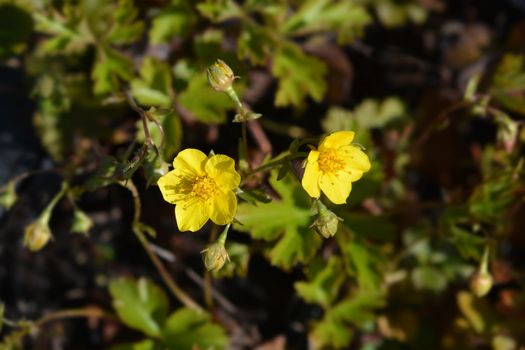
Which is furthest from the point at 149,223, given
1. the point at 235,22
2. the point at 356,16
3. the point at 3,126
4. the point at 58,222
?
the point at 356,16

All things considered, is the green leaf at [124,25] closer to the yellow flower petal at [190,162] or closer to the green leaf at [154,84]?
the green leaf at [154,84]

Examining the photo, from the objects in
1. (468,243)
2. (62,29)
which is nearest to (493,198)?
(468,243)

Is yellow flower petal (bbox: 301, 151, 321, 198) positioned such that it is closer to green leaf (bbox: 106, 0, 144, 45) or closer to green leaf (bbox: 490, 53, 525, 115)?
green leaf (bbox: 106, 0, 144, 45)

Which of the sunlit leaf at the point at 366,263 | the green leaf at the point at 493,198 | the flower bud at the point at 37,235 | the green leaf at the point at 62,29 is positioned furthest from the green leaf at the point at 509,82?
the flower bud at the point at 37,235

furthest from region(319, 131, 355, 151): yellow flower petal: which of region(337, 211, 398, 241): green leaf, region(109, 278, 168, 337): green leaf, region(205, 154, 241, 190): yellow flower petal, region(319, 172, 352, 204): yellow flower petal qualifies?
region(109, 278, 168, 337): green leaf

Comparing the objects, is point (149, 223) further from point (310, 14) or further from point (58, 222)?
point (310, 14)

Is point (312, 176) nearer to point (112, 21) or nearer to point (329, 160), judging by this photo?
point (329, 160)
